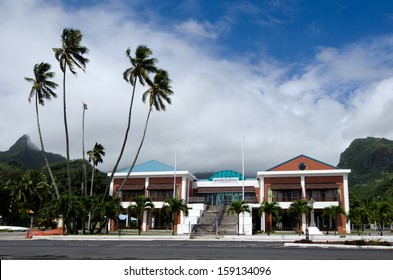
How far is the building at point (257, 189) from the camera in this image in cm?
4647

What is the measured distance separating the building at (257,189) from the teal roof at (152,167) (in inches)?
9.0

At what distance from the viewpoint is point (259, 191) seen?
51.1 m

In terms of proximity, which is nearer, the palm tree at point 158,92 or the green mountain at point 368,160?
the palm tree at point 158,92

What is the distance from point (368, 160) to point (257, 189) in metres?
129

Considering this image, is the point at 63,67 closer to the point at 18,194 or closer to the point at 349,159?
the point at 18,194

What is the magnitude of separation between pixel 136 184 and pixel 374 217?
2920cm

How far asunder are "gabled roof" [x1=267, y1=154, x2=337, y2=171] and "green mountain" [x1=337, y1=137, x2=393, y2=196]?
106197 mm

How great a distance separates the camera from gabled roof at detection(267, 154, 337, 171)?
4812 centimetres

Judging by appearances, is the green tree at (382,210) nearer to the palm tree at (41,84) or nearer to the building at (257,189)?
the building at (257,189)

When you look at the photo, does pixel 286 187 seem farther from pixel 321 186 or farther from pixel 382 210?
pixel 382 210

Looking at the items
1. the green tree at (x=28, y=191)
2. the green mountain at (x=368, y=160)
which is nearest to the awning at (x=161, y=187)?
the green tree at (x=28, y=191)

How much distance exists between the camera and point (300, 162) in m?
48.7

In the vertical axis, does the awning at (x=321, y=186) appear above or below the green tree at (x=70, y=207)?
above

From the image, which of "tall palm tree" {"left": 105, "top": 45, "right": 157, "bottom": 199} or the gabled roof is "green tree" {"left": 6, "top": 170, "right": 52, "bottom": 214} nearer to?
"tall palm tree" {"left": 105, "top": 45, "right": 157, "bottom": 199}
